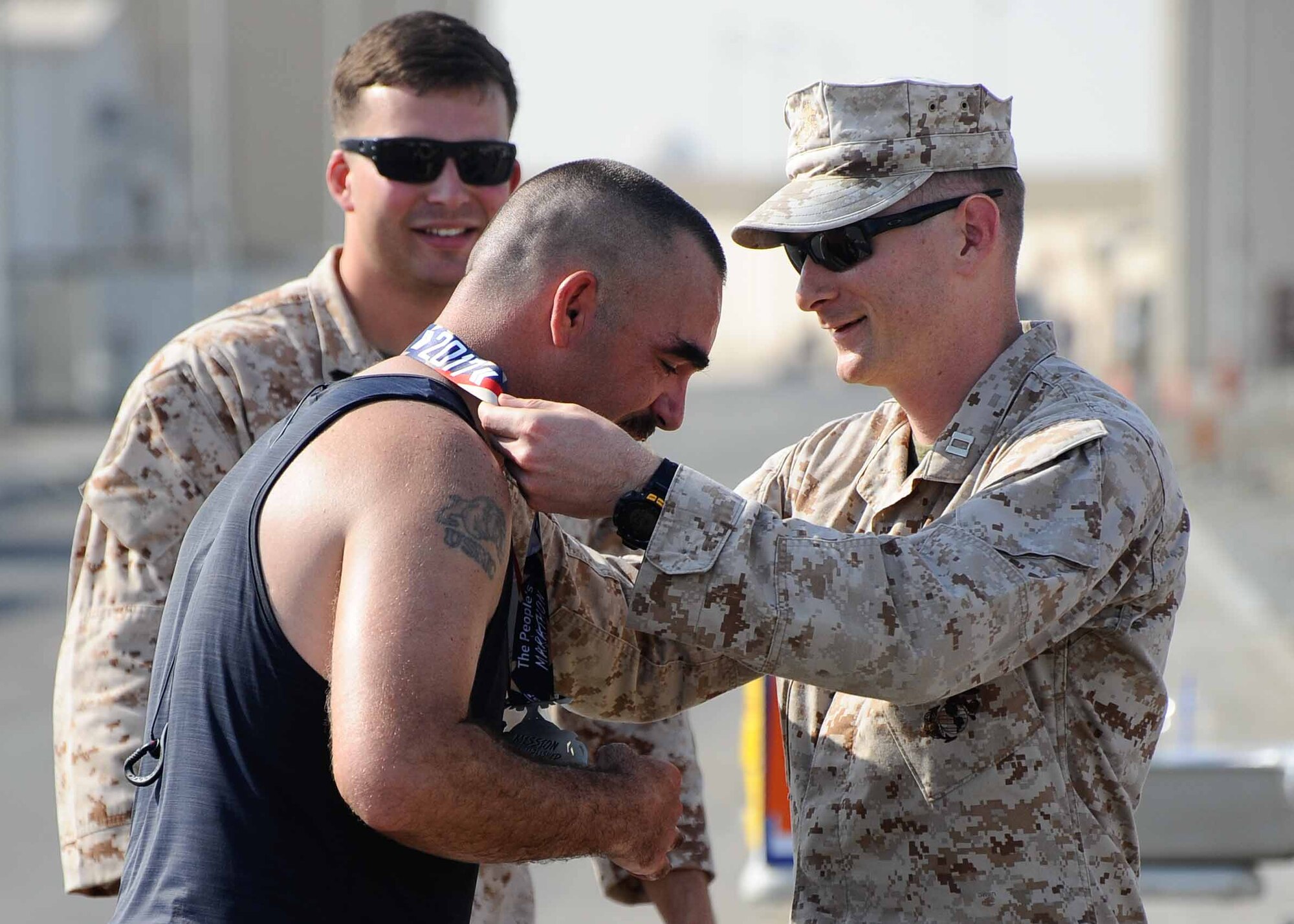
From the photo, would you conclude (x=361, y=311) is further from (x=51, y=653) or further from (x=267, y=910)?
(x=51, y=653)

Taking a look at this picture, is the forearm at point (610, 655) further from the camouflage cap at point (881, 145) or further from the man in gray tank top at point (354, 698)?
the camouflage cap at point (881, 145)

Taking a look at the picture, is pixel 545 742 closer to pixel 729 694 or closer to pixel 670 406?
pixel 670 406

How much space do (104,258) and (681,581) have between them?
3317 centimetres

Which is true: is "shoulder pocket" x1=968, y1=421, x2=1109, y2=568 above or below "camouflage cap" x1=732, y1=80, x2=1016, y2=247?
below

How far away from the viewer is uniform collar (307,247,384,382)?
10.7 ft

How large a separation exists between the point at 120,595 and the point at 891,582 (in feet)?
5.21

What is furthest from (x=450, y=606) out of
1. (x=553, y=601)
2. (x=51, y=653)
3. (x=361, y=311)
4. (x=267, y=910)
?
(x=51, y=653)

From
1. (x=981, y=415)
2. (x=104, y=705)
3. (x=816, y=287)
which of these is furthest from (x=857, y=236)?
(x=104, y=705)

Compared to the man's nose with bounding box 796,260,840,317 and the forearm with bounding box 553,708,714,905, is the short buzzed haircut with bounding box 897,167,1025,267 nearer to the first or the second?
the man's nose with bounding box 796,260,840,317

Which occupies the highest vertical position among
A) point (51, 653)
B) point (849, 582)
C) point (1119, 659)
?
point (849, 582)

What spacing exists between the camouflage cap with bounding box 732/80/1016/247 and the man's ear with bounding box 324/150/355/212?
1300 millimetres

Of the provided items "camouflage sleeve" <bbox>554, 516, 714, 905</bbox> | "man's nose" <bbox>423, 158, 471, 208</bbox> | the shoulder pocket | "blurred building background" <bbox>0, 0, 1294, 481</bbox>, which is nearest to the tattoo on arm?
the shoulder pocket

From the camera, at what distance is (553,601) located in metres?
2.63

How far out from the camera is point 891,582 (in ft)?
7.00
